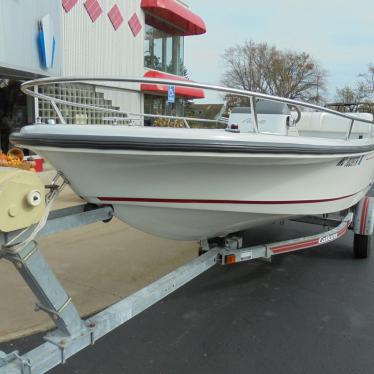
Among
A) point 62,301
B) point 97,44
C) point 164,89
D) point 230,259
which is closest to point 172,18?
point 164,89

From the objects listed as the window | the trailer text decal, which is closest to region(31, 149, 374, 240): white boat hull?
the trailer text decal

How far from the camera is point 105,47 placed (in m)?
13.1

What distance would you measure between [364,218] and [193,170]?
8.89ft

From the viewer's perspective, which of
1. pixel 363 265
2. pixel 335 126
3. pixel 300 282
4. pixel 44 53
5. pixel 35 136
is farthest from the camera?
pixel 44 53

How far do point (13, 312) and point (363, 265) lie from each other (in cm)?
346

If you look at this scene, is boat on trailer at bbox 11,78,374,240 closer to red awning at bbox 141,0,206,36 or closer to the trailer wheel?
the trailer wheel

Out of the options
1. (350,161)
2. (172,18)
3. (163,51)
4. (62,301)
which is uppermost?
(172,18)

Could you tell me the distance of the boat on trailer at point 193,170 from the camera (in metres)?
2.38

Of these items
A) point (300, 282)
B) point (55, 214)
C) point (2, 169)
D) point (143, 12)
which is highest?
point (143, 12)

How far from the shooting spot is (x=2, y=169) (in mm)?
1880

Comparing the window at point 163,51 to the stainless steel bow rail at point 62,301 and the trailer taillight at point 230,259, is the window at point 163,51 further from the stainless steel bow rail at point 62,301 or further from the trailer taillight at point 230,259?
the stainless steel bow rail at point 62,301

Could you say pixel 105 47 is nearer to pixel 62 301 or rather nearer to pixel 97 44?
pixel 97 44

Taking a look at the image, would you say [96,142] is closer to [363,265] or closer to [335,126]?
[363,265]

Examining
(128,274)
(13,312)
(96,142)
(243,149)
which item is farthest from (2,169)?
(128,274)
